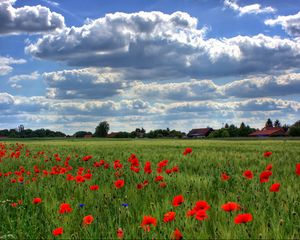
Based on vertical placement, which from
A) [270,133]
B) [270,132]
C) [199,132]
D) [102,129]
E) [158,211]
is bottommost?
[158,211]

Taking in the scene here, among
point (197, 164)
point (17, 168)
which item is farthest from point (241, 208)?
point (17, 168)

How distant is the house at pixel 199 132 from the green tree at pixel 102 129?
29999mm

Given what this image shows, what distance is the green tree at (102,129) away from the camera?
14462 cm

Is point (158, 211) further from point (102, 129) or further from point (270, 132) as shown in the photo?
point (102, 129)

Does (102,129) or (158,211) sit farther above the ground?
(102,129)

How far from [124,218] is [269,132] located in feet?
416

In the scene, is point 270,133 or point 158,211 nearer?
point 158,211

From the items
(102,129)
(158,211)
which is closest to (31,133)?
(102,129)

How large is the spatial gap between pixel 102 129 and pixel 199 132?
34.9 meters

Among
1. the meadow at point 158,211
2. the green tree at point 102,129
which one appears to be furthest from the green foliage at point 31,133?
the meadow at point 158,211

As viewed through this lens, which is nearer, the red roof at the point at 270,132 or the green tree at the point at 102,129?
the red roof at the point at 270,132

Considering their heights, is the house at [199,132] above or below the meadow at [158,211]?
above

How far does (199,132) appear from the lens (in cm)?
14350

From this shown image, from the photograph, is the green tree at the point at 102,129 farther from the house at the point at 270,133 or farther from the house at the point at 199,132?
the house at the point at 270,133
